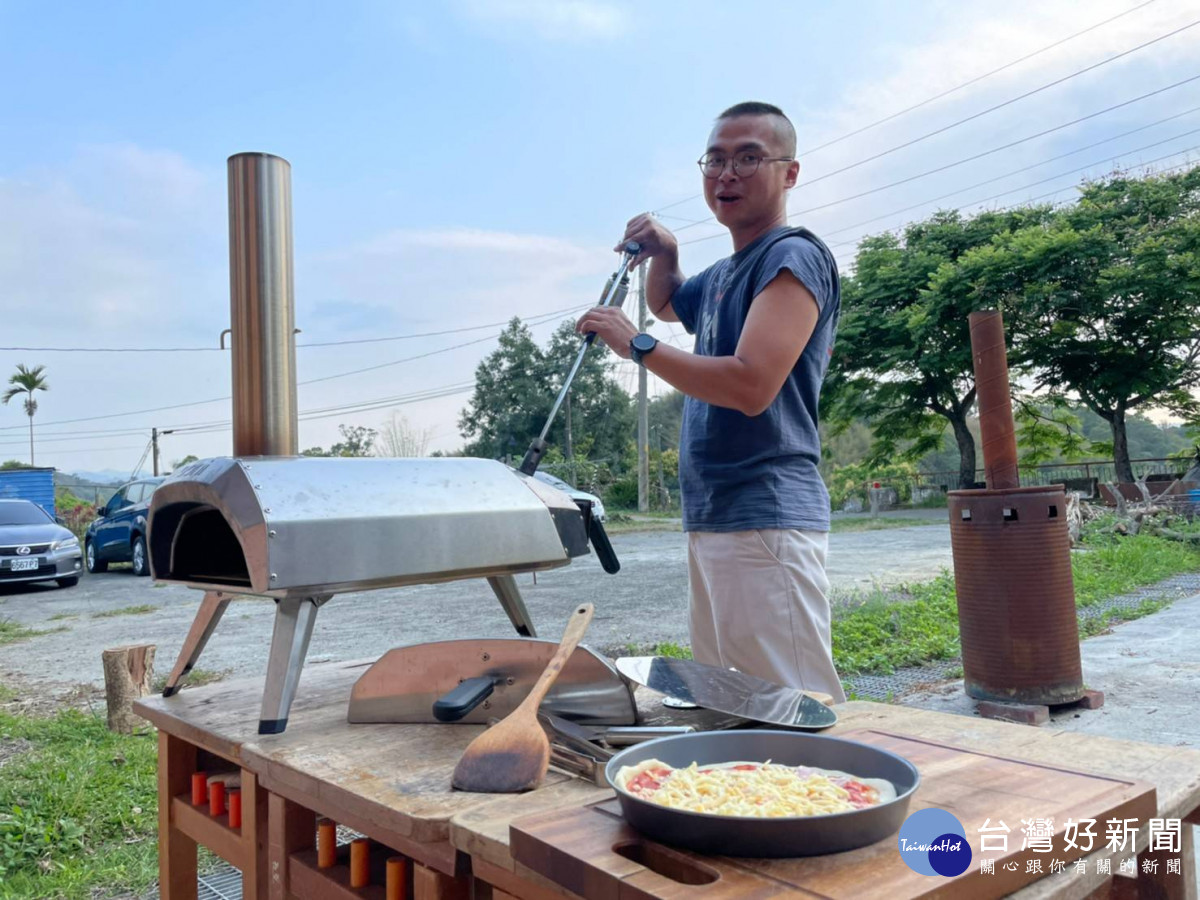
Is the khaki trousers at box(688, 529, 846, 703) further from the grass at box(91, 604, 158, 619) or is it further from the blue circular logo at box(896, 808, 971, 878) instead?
the grass at box(91, 604, 158, 619)

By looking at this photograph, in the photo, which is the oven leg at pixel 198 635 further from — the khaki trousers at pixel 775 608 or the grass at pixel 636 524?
the grass at pixel 636 524

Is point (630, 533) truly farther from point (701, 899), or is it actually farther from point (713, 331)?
point (701, 899)

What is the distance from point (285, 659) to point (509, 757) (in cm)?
49

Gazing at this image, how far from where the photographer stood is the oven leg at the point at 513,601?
1.71 meters

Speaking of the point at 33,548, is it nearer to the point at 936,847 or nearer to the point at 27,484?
the point at 27,484

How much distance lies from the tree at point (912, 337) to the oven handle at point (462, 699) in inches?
722

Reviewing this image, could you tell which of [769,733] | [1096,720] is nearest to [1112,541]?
[1096,720]

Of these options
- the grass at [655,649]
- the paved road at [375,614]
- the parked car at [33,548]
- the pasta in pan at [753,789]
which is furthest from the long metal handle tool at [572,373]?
the parked car at [33,548]

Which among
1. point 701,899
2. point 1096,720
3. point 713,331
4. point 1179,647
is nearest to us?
point 701,899

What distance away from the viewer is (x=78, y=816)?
2.90 meters

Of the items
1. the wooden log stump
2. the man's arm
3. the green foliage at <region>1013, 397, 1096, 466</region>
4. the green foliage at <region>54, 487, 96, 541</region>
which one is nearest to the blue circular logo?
the man's arm

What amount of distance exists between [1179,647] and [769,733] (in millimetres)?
5005

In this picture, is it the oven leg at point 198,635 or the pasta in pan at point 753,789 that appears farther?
the oven leg at point 198,635

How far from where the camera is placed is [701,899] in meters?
0.61
